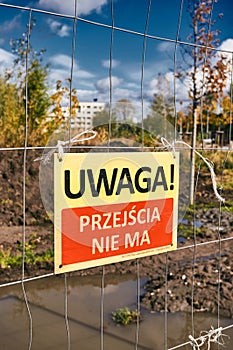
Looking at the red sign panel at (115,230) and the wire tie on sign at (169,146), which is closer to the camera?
the red sign panel at (115,230)

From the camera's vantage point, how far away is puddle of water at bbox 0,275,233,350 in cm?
221

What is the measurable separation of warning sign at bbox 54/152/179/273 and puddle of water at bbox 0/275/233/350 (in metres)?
0.96

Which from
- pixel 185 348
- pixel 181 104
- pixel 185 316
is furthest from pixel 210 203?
pixel 185 348

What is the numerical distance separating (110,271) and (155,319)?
82cm

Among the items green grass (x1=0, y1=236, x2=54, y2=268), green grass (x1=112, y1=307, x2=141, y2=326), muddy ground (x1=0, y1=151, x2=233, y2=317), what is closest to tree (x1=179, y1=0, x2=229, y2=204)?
muddy ground (x1=0, y1=151, x2=233, y2=317)

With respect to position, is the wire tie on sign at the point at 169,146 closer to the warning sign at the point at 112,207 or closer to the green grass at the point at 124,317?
the warning sign at the point at 112,207

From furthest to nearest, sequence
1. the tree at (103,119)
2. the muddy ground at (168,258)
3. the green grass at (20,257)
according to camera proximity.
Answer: the green grass at (20,257)
the muddy ground at (168,258)
the tree at (103,119)

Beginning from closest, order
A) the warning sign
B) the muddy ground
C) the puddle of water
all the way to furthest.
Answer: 1. the warning sign
2. the puddle of water
3. the muddy ground

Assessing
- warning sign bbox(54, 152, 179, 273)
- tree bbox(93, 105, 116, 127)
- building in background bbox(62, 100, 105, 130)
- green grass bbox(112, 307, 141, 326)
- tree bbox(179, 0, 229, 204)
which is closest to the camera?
warning sign bbox(54, 152, 179, 273)

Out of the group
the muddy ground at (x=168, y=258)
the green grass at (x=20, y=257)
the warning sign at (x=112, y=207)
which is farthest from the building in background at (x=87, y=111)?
the green grass at (x=20, y=257)

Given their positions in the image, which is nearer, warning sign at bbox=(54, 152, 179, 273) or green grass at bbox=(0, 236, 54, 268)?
warning sign at bbox=(54, 152, 179, 273)

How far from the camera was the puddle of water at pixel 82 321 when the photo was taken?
2207mm

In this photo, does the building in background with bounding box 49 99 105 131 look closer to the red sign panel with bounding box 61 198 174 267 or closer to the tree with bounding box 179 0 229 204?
the red sign panel with bounding box 61 198 174 267

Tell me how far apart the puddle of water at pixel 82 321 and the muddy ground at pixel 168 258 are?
13 cm
